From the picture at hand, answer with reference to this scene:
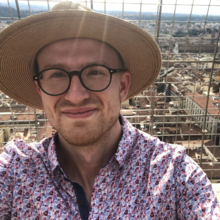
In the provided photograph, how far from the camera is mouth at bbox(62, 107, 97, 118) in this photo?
0.68m

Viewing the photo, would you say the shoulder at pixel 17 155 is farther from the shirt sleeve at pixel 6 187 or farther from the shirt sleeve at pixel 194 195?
the shirt sleeve at pixel 194 195

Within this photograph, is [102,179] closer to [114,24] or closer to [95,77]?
[95,77]

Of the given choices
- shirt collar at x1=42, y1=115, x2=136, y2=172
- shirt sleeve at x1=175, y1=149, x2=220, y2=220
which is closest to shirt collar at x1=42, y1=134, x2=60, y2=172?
shirt collar at x1=42, y1=115, x2=136, y2=172

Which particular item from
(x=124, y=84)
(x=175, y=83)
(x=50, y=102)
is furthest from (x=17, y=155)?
(x=175, y=83)

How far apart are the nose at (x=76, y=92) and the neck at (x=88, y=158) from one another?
179 mm

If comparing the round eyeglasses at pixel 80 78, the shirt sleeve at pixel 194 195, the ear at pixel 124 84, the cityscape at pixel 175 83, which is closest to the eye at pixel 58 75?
the round eyeglasses at pixel 80 78

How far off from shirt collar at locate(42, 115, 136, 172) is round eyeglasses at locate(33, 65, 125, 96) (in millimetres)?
208

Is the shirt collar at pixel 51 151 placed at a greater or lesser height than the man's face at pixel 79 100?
lesser

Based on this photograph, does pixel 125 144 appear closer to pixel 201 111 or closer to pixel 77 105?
pixel 77 105

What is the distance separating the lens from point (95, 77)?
2.27ft

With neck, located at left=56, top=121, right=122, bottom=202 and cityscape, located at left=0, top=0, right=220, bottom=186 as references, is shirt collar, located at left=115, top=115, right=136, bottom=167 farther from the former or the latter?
cityscape, located at left=0, top=0, right=220, bottom=186

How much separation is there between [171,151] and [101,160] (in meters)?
0.24

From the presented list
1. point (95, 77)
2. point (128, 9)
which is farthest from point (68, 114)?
point (128, 9)

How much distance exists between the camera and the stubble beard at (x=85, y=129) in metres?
0.69
